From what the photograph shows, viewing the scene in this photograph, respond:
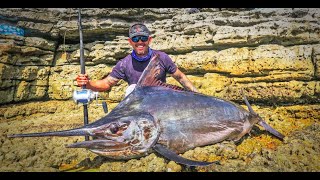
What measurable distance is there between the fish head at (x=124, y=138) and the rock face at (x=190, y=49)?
3.28m

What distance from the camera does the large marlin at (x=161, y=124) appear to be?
112 inches

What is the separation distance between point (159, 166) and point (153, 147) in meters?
0.22

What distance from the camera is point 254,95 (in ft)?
18.7

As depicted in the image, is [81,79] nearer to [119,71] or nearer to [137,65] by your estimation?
[119,71]

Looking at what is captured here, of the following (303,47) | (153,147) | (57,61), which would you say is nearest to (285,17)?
(303,47)

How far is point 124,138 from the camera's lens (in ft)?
9.32

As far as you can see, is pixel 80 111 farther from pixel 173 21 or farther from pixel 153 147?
pixel 153 147

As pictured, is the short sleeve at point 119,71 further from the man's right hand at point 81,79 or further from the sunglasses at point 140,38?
the man's right hand at point 81,79

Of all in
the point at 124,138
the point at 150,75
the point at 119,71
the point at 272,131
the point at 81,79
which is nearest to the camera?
the point at 124,138

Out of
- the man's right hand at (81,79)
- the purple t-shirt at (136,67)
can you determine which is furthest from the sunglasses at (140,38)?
the man's right hand at (81,79)

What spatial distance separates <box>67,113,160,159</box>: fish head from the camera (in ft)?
9.25

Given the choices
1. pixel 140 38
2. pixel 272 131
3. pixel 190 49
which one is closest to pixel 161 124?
pixel 140 38

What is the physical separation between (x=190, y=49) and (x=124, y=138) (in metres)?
3.95

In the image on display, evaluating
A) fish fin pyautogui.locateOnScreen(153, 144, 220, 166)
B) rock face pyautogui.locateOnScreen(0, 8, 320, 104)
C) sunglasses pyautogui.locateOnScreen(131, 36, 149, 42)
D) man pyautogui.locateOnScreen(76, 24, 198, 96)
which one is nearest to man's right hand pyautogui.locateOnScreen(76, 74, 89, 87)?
man pyautogui.locateOnScreen(76, 24, 198, 96)
